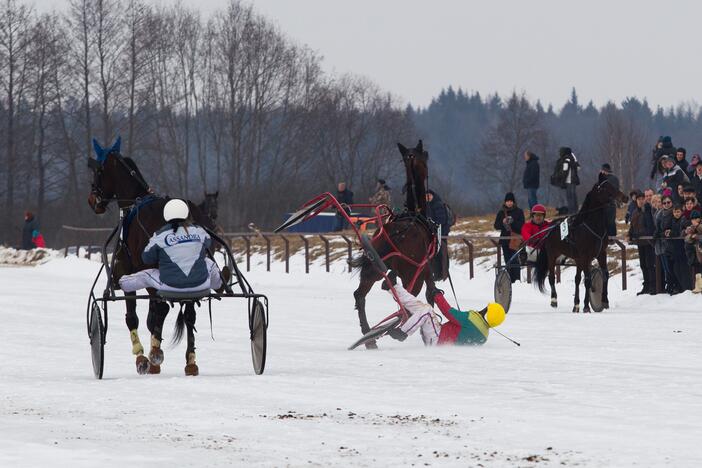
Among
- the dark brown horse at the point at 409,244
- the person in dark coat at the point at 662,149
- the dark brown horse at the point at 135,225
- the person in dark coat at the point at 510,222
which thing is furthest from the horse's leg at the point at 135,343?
the person in dark coat at the point at 662,149

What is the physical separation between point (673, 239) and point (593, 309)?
67.1 inches

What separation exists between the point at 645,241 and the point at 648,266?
523mm

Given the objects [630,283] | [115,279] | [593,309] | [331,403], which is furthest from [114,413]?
[630,283]

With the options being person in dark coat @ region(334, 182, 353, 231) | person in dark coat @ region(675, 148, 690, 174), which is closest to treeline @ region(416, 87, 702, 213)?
person in dark coat @ region(334, 182, 353, 231)

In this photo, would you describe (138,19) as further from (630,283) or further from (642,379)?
(642,379)

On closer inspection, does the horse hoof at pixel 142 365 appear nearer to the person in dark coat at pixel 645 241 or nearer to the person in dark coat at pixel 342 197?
the person in dark coat at pixel 645 241

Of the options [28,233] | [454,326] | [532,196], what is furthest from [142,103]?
[454,326]

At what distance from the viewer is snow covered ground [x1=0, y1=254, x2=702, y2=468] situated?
7898mm

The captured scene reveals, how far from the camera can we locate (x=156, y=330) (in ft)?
40.0

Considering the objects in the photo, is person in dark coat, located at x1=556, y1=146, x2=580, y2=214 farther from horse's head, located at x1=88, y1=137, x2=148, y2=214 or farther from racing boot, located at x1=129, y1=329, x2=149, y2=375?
racing boot, located at x1=129, y1=329, x2=149, y2=375

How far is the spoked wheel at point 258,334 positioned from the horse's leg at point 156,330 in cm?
76

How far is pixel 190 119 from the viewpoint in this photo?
71.2m

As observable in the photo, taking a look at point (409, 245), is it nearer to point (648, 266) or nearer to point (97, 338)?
point (97, 338)

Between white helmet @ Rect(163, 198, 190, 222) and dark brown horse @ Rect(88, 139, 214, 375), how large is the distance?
2.11 feet
